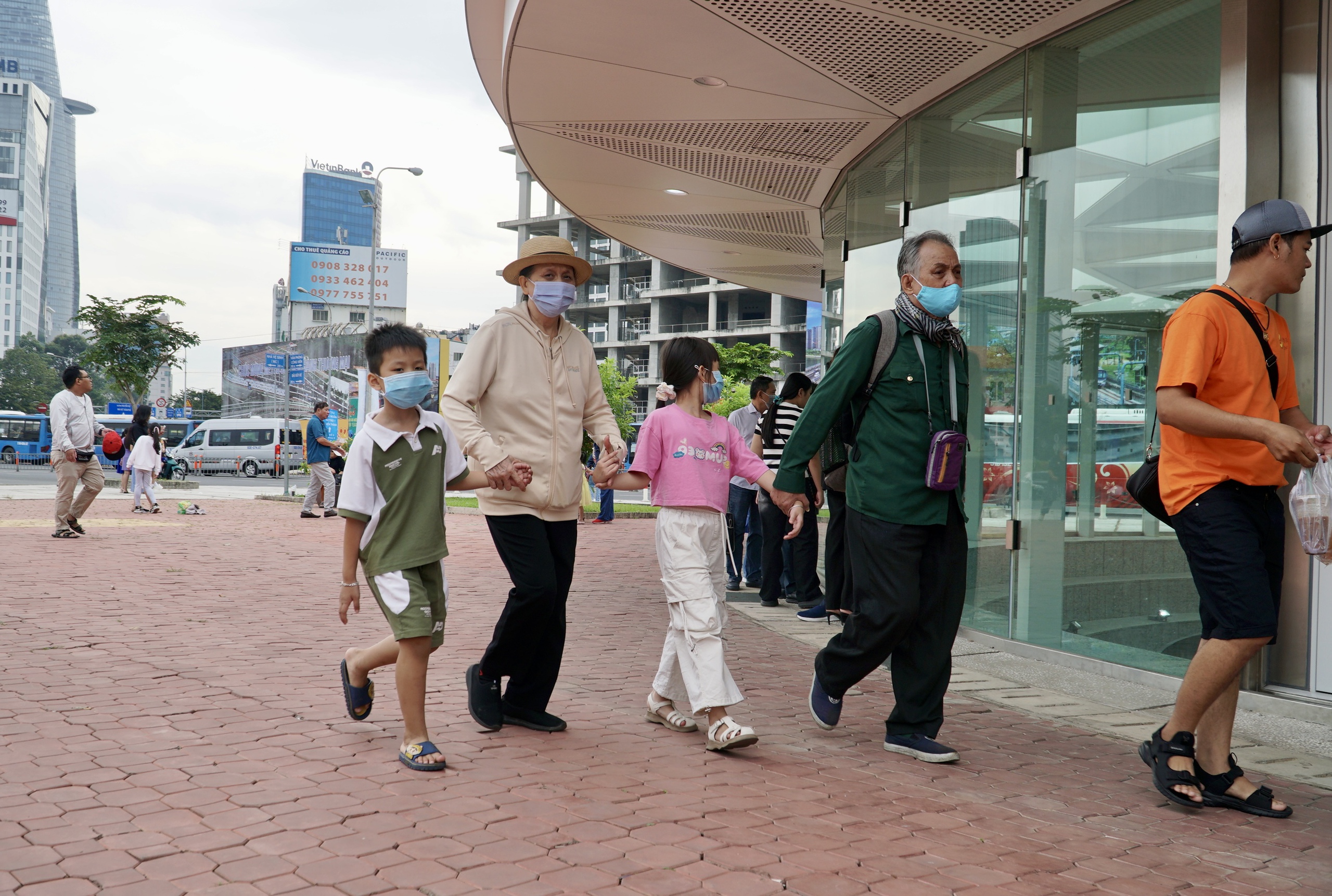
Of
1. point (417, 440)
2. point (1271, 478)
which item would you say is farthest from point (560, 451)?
point (1271, 478)

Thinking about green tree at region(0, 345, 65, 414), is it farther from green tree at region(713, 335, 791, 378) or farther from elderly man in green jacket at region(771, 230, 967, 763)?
elderly man in green jacket at region(771, 230, 967, 763)

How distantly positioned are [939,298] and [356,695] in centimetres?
286

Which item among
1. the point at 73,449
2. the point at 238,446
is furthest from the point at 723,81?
the point at 238,446

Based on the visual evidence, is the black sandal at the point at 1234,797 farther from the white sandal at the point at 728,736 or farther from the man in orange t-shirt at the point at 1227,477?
the white sandal at the point at 728,736

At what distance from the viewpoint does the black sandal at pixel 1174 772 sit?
12.2ft

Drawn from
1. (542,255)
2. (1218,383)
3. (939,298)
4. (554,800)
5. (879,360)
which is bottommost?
(554,800)

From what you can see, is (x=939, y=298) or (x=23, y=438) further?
(x=23, y=438)

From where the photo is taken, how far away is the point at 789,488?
4344 millimetres

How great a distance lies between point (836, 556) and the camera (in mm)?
7402

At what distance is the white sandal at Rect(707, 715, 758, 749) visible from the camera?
162 inches

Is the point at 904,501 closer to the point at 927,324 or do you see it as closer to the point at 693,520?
the point at 927,324

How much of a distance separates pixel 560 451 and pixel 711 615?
0.92 metres

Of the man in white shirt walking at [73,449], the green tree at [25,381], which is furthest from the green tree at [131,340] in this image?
the green tree at [25,381]

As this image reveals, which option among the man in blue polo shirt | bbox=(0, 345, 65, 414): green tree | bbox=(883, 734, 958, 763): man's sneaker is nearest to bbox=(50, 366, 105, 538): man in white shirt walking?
the man in blue polo shirt
